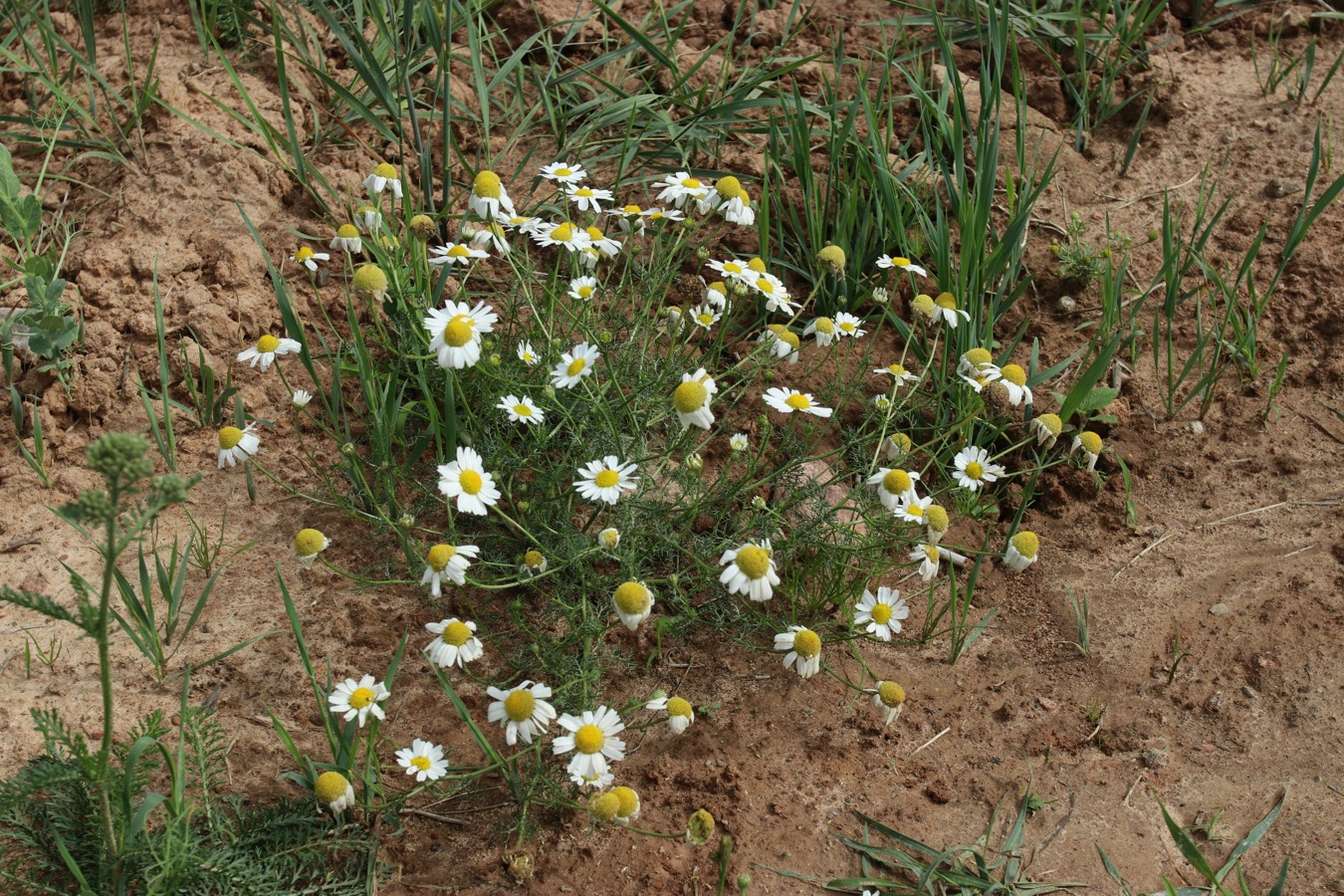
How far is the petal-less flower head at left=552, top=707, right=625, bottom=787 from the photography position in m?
2.00

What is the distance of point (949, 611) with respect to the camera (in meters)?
2.70

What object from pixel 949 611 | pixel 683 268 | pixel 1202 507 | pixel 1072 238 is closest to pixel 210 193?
pixel 683 268

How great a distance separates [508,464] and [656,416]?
1.20ft

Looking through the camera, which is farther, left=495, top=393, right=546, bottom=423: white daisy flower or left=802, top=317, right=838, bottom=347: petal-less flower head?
left=802, top=317, right=838, bottom=347: petal-less flower head

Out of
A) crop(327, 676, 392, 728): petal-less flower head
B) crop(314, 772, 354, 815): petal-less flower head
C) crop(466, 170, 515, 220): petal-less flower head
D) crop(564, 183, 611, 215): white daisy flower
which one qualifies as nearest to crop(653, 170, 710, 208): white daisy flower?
crop(564, 183, 611, 215): white daisy flower

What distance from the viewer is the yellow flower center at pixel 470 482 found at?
2254 mm

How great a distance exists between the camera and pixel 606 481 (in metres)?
2.28

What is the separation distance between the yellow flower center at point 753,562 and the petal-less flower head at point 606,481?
286 millimetres

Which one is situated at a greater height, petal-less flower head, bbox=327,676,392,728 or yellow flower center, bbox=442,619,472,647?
yellow flower center, bbox=442,619,472,647

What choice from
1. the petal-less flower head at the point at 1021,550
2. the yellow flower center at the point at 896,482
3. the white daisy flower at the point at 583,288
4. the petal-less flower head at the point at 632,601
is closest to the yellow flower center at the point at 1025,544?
the petal-less flower head at the point at 1021,550

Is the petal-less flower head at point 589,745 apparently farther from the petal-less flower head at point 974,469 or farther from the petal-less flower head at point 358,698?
the petal-less flower head at point 974,469

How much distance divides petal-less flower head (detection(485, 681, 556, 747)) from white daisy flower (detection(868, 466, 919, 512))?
83 centimetres

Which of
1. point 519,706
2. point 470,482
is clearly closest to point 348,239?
point 470,482

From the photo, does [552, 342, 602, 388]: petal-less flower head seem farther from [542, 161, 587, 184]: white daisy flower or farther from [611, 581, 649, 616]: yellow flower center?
[542, 161, 587, 184]: white daisy flower
